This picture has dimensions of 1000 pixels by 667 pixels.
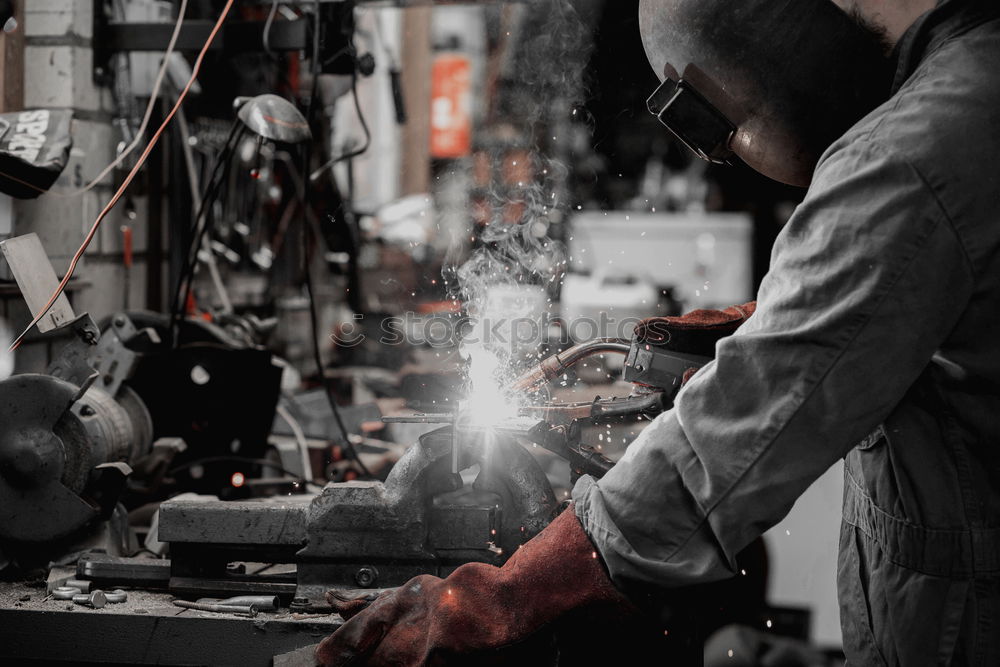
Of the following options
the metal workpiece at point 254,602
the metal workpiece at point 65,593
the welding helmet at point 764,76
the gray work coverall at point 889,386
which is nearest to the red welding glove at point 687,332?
the welding helmet at point 764,76

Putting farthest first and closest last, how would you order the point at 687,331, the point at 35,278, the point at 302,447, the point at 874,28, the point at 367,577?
the point at 302,447, the point at 35,278, the point at 367,577, the point at 687,331, the point at 874,28

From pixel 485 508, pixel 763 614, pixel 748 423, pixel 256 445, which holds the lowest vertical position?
pixel 763 614

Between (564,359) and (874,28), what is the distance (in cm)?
99

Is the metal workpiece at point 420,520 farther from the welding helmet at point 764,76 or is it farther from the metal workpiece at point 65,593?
the welding helmet at point 764,76

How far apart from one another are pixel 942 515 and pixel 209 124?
4.69m

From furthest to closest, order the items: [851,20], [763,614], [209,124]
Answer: [209,124] < [763,614] < [851,20]

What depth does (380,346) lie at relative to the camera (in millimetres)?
7660

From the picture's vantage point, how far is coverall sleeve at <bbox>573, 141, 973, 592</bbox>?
135cm

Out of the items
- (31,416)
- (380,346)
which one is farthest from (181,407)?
(380,346)

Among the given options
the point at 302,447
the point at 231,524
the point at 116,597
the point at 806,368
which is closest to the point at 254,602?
the point at 231,524

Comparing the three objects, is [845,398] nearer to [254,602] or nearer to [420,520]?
[420,520]

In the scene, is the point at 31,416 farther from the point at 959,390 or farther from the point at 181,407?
the point at 959,390

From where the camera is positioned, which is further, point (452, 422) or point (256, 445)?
point (256, 445)

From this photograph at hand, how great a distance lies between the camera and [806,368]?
1.37 m
